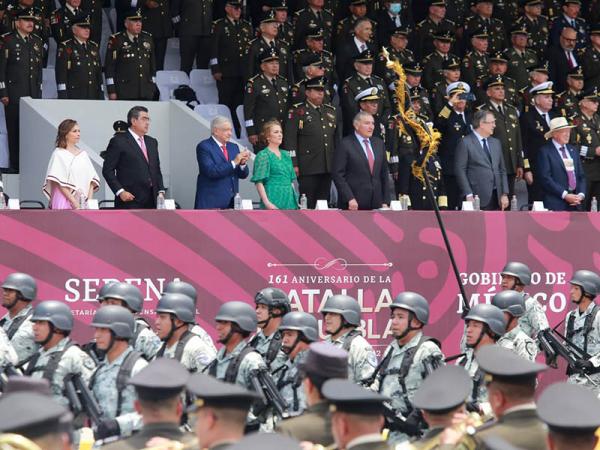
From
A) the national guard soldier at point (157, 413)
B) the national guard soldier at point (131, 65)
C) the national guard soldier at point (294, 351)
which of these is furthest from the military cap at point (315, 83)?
the national guard soldier at point (157, 413)

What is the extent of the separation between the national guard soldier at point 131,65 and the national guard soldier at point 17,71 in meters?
1.02

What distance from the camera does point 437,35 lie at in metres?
22.4

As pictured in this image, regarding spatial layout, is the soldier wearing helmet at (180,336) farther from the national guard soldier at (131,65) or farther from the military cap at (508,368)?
the national guard soldier at (131,65)

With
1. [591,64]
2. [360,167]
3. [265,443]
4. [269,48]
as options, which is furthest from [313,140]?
[265,443]

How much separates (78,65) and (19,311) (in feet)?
21.7

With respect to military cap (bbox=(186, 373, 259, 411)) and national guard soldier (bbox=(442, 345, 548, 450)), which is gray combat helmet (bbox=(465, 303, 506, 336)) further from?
military cap (bbox=(186, 373, 259, 411))

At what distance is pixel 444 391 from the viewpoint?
855 centimetres

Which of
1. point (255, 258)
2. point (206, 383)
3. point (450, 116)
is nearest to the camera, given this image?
point (206, 383)

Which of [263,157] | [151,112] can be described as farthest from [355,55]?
[263,157]

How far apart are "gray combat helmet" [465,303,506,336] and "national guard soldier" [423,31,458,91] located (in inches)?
344

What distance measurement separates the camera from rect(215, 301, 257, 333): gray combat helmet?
1311 cm

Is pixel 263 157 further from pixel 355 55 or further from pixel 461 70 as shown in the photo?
pixel 461 70

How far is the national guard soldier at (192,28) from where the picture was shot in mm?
21672

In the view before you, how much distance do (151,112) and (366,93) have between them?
9.16ft
